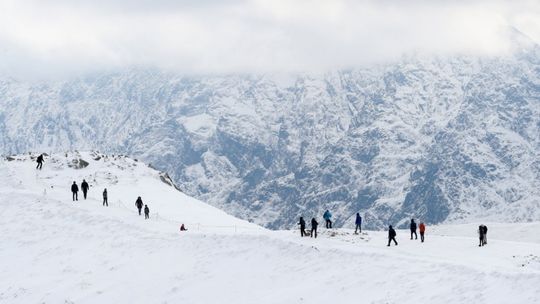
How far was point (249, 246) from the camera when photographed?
50125 mm

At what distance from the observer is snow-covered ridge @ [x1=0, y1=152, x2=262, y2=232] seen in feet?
222

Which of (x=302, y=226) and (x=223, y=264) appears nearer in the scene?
(x=223, y=264)

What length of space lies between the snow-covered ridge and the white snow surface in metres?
2.13

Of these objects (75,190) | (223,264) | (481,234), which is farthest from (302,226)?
(75,190)

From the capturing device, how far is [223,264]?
48.0 metres

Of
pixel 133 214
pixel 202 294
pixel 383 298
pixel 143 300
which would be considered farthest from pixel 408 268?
pixel 133 214

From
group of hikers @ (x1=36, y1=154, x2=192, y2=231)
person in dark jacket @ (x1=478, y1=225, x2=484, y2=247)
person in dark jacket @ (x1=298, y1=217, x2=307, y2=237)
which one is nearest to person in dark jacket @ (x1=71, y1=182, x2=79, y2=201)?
group of hikers @ (x1=36, y1=154, x2=192, y2=231)

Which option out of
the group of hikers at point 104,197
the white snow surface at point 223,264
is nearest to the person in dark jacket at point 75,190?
the group of hikers at point 104,197

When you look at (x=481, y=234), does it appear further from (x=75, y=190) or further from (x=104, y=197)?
(x=75, y=190)

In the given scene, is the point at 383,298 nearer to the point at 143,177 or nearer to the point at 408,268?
the point at 408,268

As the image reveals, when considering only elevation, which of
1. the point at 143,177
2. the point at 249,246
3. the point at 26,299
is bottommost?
the point at 26,299

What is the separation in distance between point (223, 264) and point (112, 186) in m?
40.1

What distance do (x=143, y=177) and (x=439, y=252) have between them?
54778 millimetres

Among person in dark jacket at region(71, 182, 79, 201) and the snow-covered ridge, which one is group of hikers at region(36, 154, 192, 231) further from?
the snow-covered ridge
